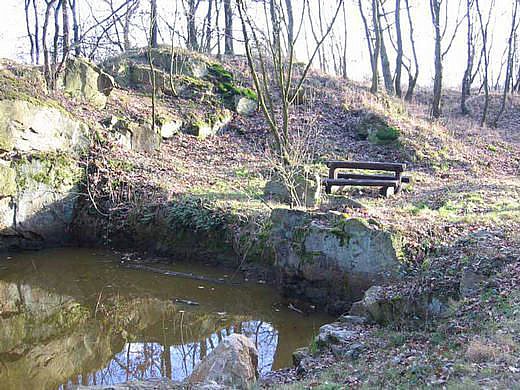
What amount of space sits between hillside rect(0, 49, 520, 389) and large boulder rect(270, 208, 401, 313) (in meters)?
0.25

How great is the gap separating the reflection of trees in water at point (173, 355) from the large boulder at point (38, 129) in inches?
263

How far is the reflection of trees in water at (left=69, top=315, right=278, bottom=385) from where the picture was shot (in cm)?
668

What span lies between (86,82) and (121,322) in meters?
10.5

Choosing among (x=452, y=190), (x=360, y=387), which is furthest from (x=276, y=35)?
(x=360, y=387)

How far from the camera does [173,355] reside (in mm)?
7250

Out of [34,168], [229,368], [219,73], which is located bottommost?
[229,368]

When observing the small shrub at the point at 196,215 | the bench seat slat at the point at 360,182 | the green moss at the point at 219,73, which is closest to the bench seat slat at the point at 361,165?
the bench seat slat at the point at 360,182

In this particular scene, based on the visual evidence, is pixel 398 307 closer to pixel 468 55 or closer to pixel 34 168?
pixel 34 168

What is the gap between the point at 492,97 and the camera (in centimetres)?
2902

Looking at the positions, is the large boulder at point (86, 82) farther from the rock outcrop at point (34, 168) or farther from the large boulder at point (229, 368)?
the large boulder at point (229, 368)

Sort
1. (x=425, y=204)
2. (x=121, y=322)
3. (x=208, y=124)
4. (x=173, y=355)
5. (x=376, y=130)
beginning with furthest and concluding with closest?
(x=208, y=124) < (x=376, y=130) < (x=425, y=204) < (x=121, y=322) < (x=173, y=355)

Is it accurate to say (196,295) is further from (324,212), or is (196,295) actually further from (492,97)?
(492,97)

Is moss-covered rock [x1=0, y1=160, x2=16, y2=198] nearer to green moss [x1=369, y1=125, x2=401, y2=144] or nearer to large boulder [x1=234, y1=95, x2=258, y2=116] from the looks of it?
large boulder [x1=234, y1=95, x2=258, y2=116]

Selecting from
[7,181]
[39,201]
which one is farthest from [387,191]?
[7,181]
